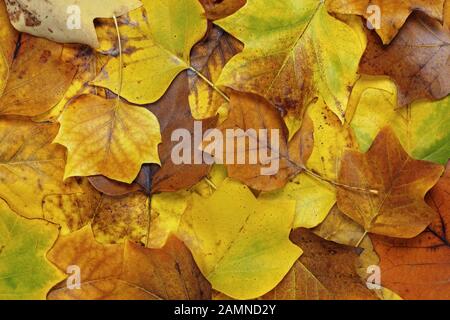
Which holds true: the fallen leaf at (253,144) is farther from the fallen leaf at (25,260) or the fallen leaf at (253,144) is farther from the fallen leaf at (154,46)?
the fallen leaf at (25,260)

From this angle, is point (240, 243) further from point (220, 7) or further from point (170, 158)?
point (220, 7)

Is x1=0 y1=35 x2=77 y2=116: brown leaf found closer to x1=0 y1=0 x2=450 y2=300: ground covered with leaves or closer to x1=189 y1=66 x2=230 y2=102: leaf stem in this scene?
x1=0 y1=0 x2=450 y2=300: ground covered with leaves

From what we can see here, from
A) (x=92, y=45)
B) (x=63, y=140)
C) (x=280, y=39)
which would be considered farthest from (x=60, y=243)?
(x=280, y=39)

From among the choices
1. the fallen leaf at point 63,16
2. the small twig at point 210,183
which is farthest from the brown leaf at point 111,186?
the fallen leaf at point 63,16

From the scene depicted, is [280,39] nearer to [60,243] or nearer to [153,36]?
[153,36]

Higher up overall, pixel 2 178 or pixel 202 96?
pixel 202 96

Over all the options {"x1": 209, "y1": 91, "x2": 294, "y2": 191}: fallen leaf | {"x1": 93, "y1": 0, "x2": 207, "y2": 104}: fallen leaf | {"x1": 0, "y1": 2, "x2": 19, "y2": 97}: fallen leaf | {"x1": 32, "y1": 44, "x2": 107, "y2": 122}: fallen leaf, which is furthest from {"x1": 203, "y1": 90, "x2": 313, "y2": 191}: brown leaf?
{"x1": 0, "y1": 2, "x2": 19, "y2": 97}: fallen leaf

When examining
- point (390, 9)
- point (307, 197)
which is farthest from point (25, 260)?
point (390, 9)
